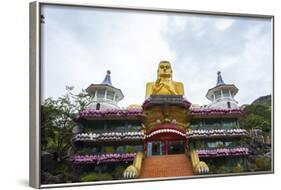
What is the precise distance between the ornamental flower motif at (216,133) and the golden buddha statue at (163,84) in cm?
46

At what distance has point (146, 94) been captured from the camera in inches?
244

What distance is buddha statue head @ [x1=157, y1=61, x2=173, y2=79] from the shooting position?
6.25 meters

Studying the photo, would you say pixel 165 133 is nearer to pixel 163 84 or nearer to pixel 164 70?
pixel 163 84

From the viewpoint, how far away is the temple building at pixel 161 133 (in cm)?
597

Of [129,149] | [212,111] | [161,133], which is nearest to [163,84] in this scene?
[161,133]

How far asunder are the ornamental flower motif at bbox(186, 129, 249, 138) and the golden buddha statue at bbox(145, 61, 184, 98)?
46 centimetres

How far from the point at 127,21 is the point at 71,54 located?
0.66m

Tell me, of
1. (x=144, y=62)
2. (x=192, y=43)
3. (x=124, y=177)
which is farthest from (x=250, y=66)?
(x=124, y=177)

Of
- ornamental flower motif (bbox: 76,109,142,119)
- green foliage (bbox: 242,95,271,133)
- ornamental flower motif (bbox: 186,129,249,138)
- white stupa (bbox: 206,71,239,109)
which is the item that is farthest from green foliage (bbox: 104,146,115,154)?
green foliage (bbox: 242,95,271,133)

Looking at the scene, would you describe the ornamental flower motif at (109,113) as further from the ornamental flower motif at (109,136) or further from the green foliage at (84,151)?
the green foliage at (84,151)

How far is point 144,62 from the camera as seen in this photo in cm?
620

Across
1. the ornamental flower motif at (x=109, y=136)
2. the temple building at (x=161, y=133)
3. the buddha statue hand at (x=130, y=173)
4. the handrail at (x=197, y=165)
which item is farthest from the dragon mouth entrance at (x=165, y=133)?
the buddha statue hand at (x=130, y=173)

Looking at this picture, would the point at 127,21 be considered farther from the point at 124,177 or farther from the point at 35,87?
the point at 124,177

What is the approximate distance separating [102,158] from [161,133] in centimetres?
68
